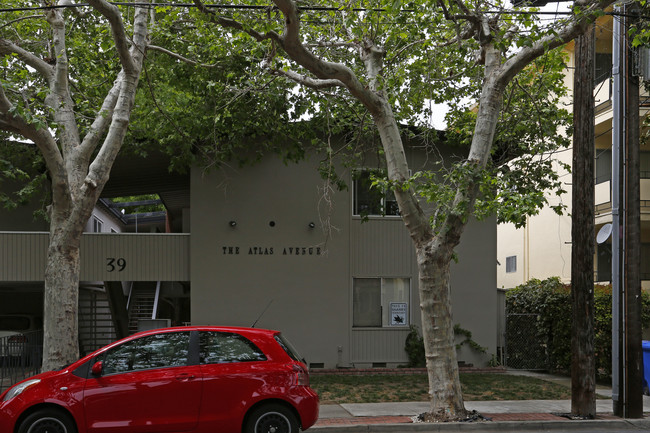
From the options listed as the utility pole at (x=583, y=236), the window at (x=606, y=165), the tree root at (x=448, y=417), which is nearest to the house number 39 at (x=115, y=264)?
the tree root at (x=448, y=417)

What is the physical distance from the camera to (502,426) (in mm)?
11094

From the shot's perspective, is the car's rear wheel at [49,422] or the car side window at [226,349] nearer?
the car's rear wheel at [49,422]

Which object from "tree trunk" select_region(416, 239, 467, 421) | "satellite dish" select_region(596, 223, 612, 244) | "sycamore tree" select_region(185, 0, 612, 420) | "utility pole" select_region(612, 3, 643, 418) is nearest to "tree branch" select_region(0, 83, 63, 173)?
"sycamore tree" select_region(185, 0, 612, 420)

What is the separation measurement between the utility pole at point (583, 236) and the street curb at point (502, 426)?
0.33 m

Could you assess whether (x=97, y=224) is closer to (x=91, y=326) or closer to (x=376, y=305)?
(x=91, y=326)

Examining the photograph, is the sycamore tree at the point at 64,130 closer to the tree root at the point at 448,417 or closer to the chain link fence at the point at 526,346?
the tree root at the point at 448,417

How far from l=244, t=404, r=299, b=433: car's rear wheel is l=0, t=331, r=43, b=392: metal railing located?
790cm

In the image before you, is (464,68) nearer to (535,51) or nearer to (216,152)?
(535,51)

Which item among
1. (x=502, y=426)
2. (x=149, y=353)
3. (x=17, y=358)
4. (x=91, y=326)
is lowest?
(x=502, y=426)

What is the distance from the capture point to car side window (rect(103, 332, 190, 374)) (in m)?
8.91

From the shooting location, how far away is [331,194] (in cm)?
1742

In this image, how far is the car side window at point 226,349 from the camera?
9.11 m

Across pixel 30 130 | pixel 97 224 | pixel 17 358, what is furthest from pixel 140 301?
pixel 30 130

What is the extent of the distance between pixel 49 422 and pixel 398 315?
10755mm
